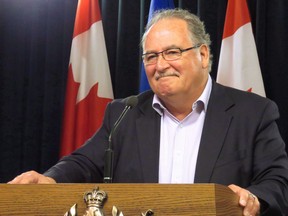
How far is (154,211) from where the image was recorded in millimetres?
1393

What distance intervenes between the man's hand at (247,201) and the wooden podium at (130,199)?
0.20 ft

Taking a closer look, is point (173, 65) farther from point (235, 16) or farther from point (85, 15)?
point (85, 15)

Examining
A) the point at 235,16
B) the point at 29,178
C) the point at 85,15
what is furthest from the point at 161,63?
the point at 85,15

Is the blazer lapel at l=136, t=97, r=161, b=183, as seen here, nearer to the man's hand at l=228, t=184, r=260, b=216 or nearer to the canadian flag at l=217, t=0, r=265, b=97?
the man's hand at l=228, t=184, r=260, b=216

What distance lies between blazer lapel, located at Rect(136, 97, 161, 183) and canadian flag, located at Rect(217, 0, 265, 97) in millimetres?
984

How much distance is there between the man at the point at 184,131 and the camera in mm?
2138

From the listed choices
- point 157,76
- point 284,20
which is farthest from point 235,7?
point 157,76

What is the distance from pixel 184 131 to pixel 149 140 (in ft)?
0.62

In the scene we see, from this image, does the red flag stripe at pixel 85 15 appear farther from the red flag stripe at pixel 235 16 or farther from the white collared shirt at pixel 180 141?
the white collared shirt at pixel 180 141

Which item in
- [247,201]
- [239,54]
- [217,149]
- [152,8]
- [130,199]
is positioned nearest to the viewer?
[130,199]

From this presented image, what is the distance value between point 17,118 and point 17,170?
0.41 m

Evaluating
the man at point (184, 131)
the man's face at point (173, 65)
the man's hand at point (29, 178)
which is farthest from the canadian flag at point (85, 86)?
the man's hand at point (29, 178)

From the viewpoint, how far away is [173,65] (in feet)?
7.77

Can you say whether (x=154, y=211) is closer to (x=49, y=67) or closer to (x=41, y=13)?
(x=49, y=67)
